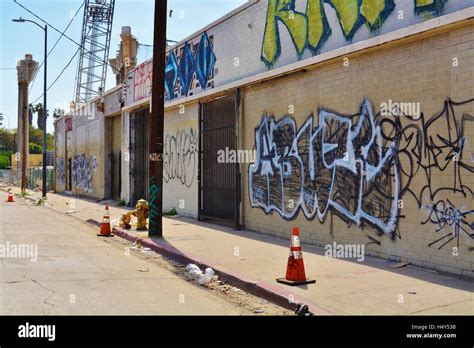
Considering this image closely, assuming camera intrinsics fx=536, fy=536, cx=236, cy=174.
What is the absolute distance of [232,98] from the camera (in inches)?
579

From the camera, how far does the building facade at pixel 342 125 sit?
812cm

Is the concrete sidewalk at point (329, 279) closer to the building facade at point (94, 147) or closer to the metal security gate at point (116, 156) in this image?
the metal security gate at point (116, 156)

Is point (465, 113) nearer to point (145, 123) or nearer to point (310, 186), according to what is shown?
point (310, 186)

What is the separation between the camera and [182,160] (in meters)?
17.9

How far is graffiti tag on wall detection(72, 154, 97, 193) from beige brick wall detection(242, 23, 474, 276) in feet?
66.5

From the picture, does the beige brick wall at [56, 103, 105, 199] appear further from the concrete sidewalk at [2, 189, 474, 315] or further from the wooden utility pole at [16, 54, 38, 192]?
the concrete sidewalk at [2, 189, 474, 315]

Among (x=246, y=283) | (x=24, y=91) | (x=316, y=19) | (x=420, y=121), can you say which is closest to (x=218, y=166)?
(x=316, y=19)

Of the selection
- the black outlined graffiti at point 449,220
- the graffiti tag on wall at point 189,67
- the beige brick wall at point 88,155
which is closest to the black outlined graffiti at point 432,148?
the black outlined graffiti at point 449,220

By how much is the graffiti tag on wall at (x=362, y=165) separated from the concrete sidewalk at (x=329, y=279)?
2.87ft

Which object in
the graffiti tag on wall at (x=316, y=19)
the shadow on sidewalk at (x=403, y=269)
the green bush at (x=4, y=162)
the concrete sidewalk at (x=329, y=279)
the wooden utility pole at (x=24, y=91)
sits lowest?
the concrete sidewalk at (x=329, y=279)

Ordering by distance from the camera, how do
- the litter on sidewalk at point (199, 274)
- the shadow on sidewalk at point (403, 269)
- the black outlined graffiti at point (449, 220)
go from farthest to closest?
the litter on sidewalk at point (199, 274)
the black outlined graffiti at point (449, 220)
the shadow on sidewalk at point (403, 269)

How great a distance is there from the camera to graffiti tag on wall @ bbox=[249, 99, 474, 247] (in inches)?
320
